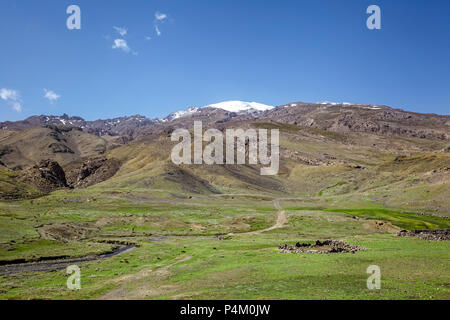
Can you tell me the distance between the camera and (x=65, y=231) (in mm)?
85312

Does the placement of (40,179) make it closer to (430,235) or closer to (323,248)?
(323,248)

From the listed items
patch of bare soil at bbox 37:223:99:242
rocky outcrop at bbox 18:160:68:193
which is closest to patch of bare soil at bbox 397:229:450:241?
patch of bare soil at bbox 37:223:99:242

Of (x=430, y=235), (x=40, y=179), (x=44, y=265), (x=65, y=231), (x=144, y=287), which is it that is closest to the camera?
(x=144, y=287)

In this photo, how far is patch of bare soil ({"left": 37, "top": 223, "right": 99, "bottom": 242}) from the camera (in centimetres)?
7831

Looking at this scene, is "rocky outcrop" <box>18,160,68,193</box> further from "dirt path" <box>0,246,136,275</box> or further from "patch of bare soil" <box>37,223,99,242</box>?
"dirt path" <box>0,246,136,275</box>

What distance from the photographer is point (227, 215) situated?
406 ft

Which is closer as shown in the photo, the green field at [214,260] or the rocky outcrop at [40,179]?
the green field at [214,260]

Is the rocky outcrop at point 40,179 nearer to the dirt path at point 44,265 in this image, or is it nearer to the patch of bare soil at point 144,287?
the dirt path at point 44,265

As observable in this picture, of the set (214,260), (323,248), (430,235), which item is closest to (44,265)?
(214,260)

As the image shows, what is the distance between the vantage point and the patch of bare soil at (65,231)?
257 feet

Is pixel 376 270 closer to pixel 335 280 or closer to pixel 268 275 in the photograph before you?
pixel 335 280

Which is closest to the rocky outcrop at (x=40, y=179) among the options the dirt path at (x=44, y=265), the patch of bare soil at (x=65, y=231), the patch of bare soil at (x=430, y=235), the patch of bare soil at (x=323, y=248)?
Result: the patch of bare soil at (x=65, y=231)
